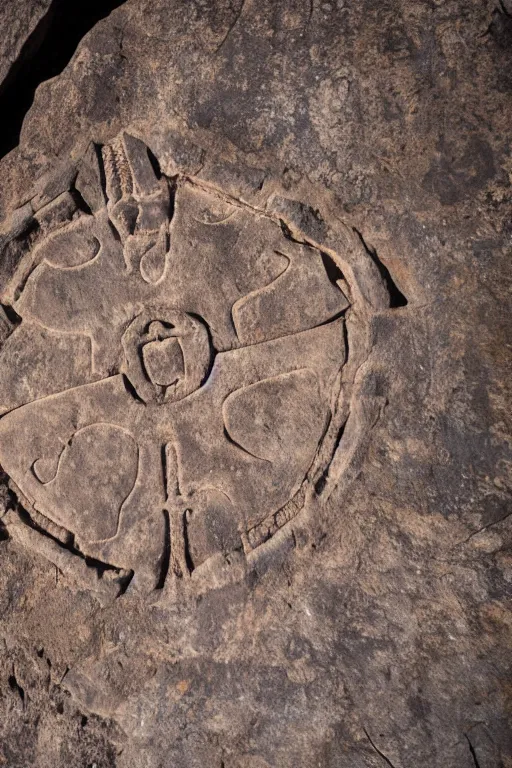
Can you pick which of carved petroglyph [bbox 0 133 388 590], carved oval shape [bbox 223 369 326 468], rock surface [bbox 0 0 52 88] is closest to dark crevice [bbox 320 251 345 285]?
carved petroglyph [bbox 0 133 388 590]

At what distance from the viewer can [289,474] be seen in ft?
6.38

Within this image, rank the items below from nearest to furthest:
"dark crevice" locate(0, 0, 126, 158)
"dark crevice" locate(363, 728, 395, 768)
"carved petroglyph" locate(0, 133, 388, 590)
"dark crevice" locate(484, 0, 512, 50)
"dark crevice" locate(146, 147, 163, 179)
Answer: "dark crevice" locate(484, 0, 512, 50) < "dark crevice" locate(363, 728, 395, 768) < "carved petroglyph" locate(0, 133, 388, 590) < "dark crevice" locate(146, 147, 163, 179) < "dark crevice" locate(0, 0, 126, 158)

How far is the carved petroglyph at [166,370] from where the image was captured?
194cm

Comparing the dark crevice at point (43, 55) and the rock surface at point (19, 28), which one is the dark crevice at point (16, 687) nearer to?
the dark crevice at point (43, 55)

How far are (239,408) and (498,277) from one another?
0.74 meters

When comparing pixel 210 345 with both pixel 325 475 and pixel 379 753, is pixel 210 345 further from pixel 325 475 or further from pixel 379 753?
pixel 379 753

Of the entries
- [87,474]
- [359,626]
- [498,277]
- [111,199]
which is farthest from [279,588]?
[111,199]

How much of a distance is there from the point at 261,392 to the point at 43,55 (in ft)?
4.13

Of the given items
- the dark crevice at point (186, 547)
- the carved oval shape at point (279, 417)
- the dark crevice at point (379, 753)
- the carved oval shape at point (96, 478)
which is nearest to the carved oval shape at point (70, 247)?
the carved oval shape at point (96, 478)

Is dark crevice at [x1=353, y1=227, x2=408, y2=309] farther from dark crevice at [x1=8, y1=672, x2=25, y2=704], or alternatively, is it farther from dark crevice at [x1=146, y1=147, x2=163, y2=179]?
dark crevice at [x1=8, y1=672, x2=25, y2=704]

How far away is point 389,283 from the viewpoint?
185 cm

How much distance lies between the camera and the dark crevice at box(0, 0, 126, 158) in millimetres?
2166

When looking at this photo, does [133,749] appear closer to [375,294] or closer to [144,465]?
[144,465]

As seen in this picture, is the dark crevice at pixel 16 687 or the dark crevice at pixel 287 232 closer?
the dark crevice at pixel 287 232
